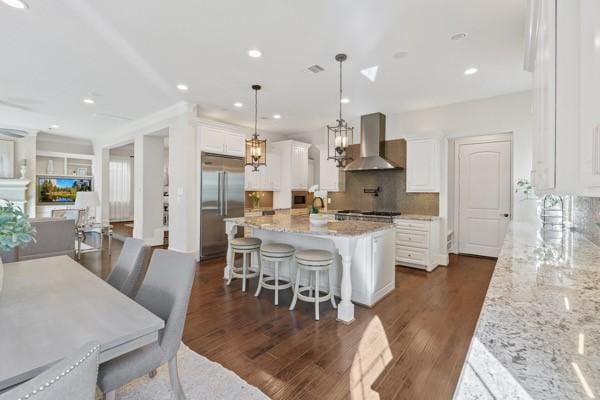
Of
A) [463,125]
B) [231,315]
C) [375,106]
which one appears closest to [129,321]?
[231,315]

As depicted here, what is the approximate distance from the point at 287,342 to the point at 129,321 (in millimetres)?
1509

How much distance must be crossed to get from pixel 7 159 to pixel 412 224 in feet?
32.4

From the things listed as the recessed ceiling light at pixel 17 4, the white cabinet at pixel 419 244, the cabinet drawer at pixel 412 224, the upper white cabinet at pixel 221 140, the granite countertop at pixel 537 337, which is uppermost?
the recessed ceiling light at pixel 17 4

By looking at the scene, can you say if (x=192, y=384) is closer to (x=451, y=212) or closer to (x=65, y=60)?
(x=65, y=60)

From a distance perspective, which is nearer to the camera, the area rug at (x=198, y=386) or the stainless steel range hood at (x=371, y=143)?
the area rug at (x=198, y=386)

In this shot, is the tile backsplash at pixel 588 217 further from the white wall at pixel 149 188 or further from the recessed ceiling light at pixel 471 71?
the white wall at pixel 149 188

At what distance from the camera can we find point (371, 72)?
12.3 feet

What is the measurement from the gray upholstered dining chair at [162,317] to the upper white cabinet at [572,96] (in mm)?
1765

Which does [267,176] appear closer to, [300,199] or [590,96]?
[300,199]

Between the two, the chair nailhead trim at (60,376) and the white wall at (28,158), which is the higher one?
the white wall at (28,158)

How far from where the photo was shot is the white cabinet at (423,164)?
4918 mm

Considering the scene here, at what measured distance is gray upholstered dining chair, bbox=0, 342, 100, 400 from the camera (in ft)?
1.91

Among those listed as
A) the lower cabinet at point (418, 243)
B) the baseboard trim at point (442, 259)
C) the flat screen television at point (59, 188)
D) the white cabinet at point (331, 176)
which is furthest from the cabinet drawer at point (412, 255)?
the flat screen television at point (59, 188)

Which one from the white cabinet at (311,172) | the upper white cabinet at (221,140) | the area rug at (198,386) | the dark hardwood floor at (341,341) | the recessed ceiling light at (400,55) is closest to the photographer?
the area rug at (198,386)
